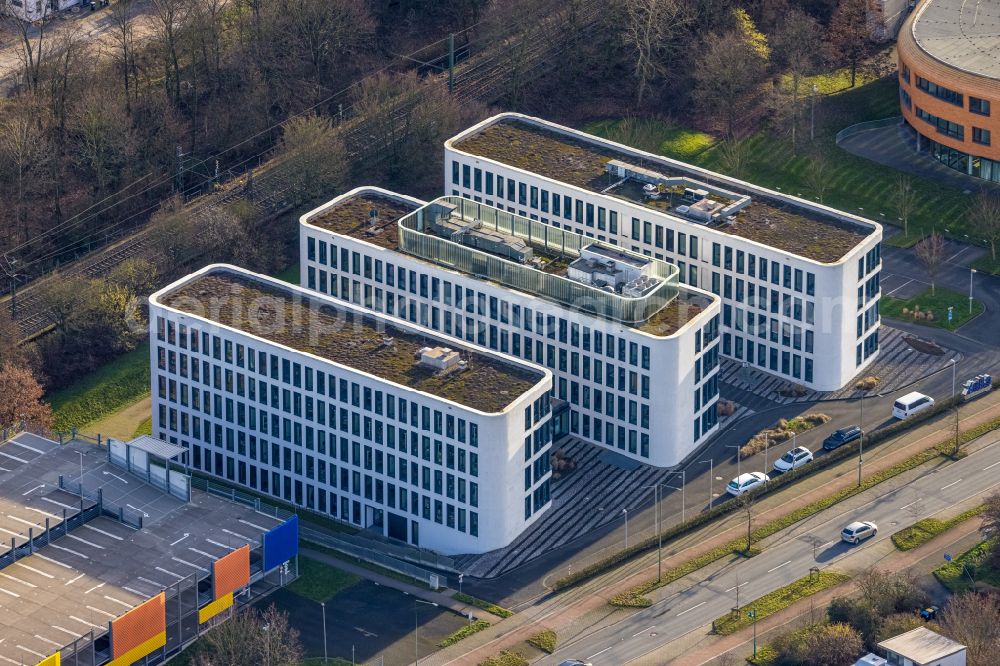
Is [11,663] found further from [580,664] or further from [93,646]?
[580,664]

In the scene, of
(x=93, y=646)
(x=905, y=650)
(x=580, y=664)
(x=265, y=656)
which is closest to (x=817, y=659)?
(x=905, y=650)

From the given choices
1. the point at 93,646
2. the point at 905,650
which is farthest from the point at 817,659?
the point at 93,646

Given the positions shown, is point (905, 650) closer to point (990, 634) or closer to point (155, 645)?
point (990, 634)

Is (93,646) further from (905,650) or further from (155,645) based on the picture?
(905,650)

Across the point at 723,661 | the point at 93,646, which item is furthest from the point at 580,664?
the point at 93,646
